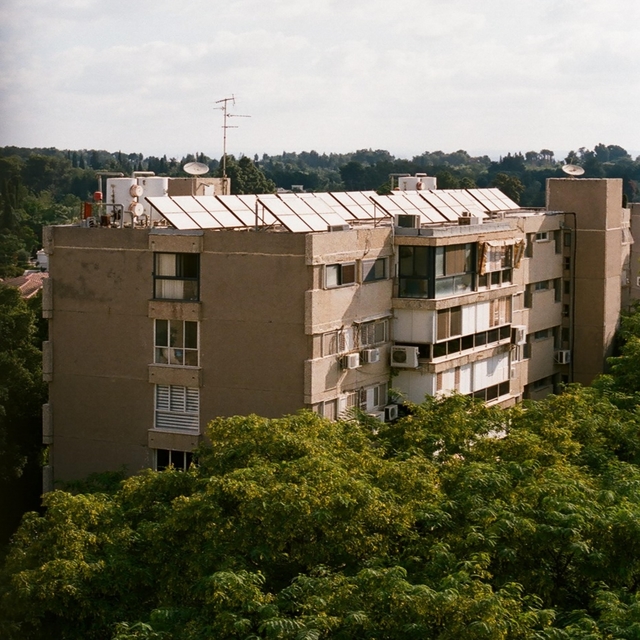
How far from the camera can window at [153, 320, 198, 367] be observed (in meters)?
28.7

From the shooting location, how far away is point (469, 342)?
31.9 metres

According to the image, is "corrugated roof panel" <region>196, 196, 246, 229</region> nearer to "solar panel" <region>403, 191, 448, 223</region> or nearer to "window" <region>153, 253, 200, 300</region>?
"window" <region>153, 253, 200, 300</region>

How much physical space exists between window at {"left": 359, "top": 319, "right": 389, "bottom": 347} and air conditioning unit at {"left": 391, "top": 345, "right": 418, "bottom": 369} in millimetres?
371

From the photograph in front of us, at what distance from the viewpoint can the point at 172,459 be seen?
94.7 feet

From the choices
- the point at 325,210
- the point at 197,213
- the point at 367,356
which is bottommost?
the point at 367,356

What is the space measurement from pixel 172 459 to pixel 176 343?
2498 millimetres

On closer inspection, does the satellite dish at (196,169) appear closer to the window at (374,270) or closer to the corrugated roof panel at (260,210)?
the corrugated roof panel at (260,210)

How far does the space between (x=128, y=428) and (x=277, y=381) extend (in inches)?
145

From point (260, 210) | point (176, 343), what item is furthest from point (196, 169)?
point (176, 343)

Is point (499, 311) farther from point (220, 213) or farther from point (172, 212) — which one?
point (172, 212)

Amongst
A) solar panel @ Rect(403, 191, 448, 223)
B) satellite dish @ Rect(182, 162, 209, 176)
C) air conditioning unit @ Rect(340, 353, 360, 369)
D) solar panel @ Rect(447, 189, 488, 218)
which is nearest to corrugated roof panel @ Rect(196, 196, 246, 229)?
air conditioning unit @ Rect(340, 353, 360, 369)

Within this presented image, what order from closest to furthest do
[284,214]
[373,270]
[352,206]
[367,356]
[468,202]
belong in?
[367,356] → [373,270] → [284,214] → [352,206] → [468,202]

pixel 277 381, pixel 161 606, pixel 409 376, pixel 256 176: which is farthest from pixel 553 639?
pixel 256 176

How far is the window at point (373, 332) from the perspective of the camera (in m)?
29.5
